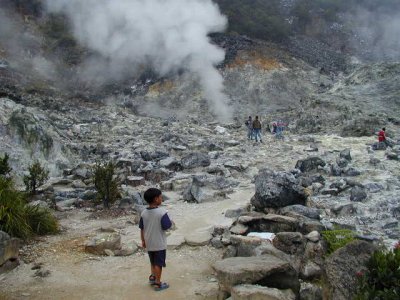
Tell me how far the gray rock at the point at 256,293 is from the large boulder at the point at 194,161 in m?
8.87

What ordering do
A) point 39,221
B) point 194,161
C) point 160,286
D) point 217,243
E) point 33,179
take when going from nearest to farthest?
point 160,286
point 217,243
point 39,221
point 33,179
point 194,161

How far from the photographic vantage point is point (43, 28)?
113 ft

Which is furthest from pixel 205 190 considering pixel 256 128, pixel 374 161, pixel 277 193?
pixel 256 128

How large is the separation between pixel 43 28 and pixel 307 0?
2237cm

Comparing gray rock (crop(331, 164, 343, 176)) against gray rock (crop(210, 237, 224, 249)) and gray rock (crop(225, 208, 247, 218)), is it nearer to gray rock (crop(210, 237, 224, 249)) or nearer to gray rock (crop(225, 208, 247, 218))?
gray rock (crop(225, 208, 247, 218))

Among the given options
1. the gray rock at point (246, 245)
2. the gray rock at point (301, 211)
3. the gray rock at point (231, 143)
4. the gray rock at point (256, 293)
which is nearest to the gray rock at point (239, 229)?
the gray rock at point (246, 245)

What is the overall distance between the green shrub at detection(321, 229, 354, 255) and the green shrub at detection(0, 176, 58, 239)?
13.5ft

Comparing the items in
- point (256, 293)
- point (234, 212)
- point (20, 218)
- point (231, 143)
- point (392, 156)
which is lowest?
point (256, 293)

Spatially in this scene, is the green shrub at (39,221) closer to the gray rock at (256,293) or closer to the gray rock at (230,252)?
the gray rock at (230,252)

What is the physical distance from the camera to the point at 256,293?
4051 mm

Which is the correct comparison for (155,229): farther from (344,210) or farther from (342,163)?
(342,163)

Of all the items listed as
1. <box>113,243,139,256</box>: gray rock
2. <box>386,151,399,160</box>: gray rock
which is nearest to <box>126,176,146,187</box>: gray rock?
<box>113,243,139,256</box>: gray rock

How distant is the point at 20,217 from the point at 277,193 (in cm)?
412

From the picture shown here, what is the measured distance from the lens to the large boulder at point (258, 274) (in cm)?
437
